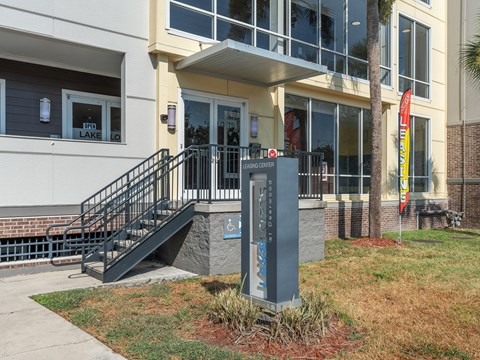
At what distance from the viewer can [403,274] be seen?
7.57 meters

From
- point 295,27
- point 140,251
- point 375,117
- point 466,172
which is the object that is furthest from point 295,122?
point 466,172

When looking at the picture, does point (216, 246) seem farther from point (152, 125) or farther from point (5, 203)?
point (5, 203)

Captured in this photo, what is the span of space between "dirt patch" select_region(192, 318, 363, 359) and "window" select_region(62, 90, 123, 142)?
6.43 m

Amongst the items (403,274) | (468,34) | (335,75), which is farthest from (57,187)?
(468,34)

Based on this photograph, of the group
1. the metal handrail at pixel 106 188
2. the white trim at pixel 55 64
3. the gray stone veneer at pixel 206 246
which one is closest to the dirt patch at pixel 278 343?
the gray stone veneer at pixel 206 246

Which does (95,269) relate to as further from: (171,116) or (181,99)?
(181,99)

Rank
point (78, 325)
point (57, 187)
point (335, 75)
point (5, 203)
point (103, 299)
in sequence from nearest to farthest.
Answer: point (78, 325)
point (103, 299)
point (5, 203)
point (57, 187)
point (335, 75)

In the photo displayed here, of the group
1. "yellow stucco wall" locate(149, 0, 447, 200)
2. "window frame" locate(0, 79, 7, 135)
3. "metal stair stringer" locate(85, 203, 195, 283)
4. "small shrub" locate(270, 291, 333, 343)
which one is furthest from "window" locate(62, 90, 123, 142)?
"small shrub" locate(270, 291, 333, 343)

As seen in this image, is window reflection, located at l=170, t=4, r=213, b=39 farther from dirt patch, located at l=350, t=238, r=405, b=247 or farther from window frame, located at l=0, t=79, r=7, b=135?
dirt patch, located at l=350, t=238, r=405, b=247

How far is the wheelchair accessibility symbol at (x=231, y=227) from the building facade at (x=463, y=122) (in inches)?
510

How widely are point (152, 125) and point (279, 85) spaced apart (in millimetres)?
3916

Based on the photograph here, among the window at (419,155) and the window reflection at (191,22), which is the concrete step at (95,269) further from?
the window at (419,155)

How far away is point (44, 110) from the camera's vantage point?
29.3 feet

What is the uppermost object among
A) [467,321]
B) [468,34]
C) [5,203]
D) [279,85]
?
[468,34]
